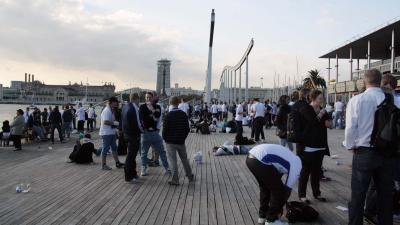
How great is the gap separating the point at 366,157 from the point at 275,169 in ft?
3.05

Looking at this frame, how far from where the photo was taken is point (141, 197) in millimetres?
6828

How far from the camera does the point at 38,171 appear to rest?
973 cm

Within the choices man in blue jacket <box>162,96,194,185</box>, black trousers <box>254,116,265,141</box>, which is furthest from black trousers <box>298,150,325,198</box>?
black trousers <box>254,116,265,141</box>

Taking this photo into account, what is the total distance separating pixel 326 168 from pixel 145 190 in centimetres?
448

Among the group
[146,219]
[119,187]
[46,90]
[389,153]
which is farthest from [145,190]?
[46,90]

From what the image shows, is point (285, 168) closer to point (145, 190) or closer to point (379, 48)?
point (145, 190)

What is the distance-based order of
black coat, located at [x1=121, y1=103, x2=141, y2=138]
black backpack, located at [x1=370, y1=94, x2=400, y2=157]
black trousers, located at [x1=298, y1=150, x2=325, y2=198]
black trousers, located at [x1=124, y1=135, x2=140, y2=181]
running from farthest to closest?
1. black coat, located at [x1=121, y1=103, x2=141, y2=138]
2. black trousers, located at [x1=124, y1=135, x2=140, y2=181]
3. black trousers, located at [x1=298, y1=150, x2=325, y2=198]
4. black backpack, located at [x1=370, y1=94, x2=400, y2=157]

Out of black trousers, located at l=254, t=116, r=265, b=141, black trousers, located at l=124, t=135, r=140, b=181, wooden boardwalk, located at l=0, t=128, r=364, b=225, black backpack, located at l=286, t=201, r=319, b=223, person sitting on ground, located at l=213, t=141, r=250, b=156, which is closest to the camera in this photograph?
black backpack, located at l=286, t=201, r=319, b=223

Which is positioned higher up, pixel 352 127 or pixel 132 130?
pixel 352 127

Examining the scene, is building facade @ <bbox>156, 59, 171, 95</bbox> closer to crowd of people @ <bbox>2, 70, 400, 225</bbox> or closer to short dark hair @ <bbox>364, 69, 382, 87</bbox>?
crowd of people @ <bbox>2, 70, 400, 225</bbox>

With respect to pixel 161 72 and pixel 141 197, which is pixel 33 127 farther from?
pixel 161 72

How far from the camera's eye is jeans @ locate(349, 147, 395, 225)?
14.1ft

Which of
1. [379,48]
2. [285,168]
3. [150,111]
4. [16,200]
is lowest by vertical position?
[16,200]

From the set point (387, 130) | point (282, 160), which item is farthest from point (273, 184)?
point (387, 130)
